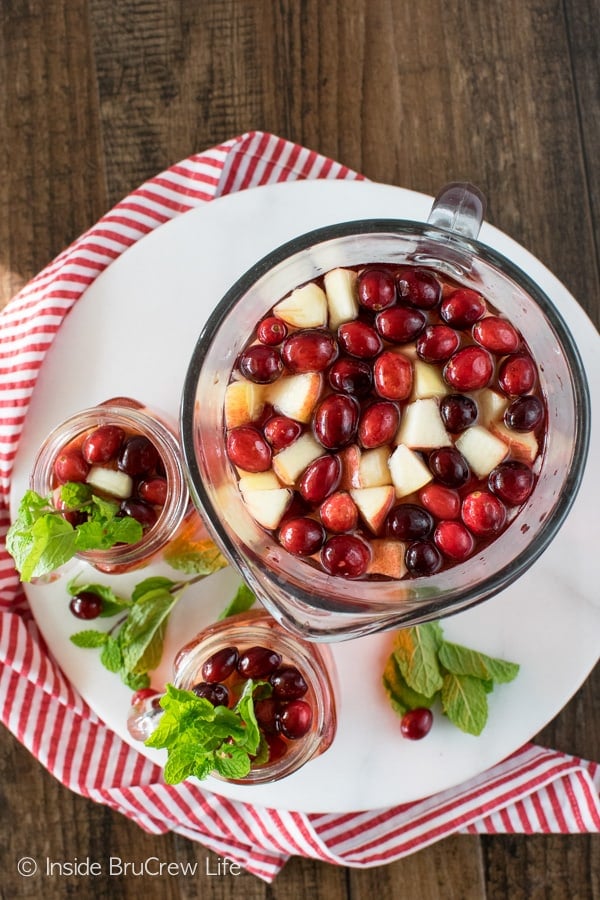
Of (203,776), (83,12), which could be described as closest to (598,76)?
(83,12)

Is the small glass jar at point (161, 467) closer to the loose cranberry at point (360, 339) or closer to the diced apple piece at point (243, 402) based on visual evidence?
the diced apple piece at point (243, 402)

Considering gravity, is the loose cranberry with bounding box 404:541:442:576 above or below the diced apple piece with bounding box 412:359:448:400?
below

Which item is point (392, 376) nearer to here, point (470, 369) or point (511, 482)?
point (470, 369)

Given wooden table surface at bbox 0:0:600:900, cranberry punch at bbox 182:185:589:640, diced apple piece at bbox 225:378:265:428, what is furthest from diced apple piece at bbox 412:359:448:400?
wooden table surface at bbox 0:0:600:900

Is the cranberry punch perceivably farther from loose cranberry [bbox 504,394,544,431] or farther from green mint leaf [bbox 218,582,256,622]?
green mint leaf [bbox 218,582,256,622]

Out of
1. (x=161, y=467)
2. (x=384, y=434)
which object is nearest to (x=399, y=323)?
(x=384, y=434)
